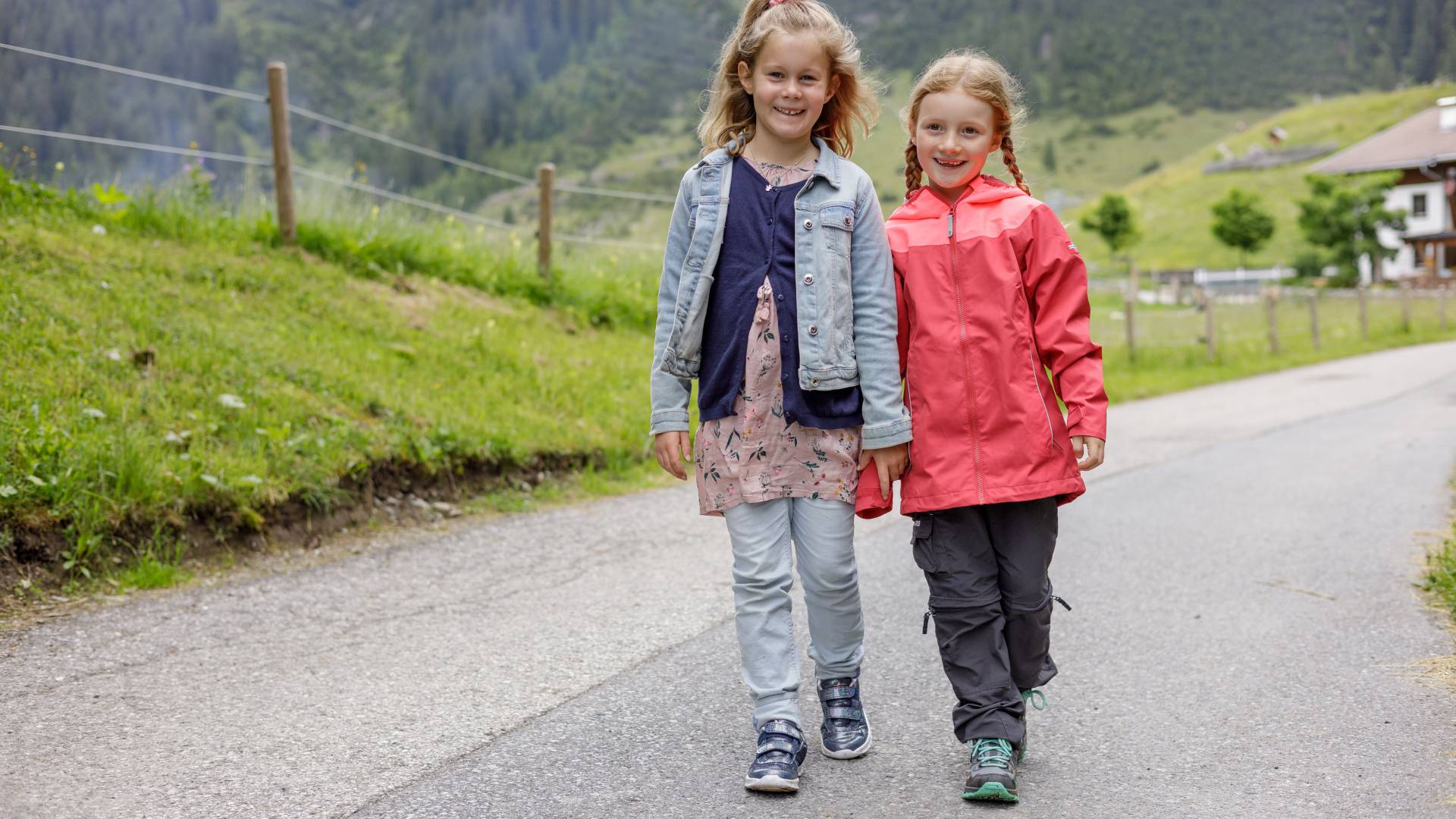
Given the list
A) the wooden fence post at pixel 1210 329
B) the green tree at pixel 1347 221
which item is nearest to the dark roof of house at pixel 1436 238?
the green tree at pixel 1347 221

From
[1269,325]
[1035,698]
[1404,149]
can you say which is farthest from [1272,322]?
[1404,149]

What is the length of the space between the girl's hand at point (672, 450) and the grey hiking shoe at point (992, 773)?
972mm

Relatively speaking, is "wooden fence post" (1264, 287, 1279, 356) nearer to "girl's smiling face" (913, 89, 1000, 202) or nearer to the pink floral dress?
"girl's smiling face" (913, 89, 1000, 202)

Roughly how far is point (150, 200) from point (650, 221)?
10922 millimetres

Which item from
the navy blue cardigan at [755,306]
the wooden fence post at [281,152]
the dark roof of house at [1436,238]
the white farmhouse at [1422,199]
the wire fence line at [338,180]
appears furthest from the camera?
the white farmhouse at [1422,199]

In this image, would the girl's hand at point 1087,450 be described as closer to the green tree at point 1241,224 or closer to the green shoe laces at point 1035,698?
the green shoe laces at point 1035,698

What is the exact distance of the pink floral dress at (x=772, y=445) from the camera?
9.97 feet

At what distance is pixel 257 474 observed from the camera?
5.61m

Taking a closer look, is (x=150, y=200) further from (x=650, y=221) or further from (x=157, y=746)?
(x=650, y=221)

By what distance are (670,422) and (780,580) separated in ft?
1.62

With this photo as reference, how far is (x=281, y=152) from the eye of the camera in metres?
9.30

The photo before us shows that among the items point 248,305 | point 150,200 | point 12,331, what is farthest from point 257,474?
point 150,200

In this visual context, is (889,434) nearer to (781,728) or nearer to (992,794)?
(781,728)

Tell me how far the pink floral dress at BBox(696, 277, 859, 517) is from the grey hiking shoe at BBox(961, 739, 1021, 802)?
668 millimetres
